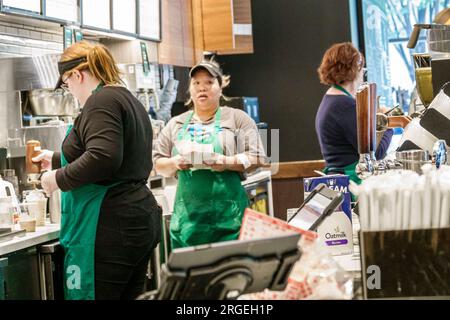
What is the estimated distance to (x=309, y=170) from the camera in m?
7.49

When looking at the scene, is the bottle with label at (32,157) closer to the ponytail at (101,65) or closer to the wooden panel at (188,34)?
the ponytail at (101,65)

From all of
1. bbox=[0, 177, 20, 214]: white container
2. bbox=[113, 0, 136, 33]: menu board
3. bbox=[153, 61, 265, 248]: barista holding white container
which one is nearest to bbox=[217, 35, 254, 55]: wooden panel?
bbox=[113, 0, 136, 33]: menu board

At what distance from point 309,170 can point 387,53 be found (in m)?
1.54

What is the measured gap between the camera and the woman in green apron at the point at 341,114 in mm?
4168

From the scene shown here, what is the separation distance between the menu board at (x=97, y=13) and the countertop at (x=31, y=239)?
1870 millimetres

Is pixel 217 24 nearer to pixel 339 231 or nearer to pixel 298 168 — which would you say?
pixel 298 168

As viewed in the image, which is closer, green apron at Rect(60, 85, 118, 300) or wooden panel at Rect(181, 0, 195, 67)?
green apron at Rect(60, 85, 118, 300)

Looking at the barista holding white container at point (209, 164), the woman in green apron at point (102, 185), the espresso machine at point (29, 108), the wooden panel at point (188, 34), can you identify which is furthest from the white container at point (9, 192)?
the wooden panel at point (188, 34)

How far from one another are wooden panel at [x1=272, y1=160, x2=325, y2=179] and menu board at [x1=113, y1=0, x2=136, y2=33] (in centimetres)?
231

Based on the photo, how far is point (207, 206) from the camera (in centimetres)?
368

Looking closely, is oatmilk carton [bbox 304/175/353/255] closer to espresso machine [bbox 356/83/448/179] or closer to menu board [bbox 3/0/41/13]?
espresso machine [bbox 356/83/448/179]

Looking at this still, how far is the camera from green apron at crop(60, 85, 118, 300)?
10.3 ft
